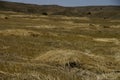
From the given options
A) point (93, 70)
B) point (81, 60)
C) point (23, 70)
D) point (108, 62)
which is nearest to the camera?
point (23, 70)

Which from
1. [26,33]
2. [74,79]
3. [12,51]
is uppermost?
[74,79]

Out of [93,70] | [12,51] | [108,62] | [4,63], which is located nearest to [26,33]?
[12,51]

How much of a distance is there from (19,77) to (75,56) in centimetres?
835

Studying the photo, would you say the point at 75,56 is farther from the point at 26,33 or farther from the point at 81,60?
the point at 26,33

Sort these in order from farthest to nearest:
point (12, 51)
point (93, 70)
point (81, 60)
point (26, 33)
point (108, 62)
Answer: point (26, 33) < point (12, 51) < point (108, 62) < point (81, 60) < point (93, 70)

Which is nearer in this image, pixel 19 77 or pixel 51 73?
pixel 19 77

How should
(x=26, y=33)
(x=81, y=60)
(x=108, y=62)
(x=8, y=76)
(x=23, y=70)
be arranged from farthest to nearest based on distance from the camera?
(x=26, y=33) → (x=108, y=62) → (x=81, y=60) → (x=23, y=70) → (x=8, y=76)

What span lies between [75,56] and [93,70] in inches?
82.7

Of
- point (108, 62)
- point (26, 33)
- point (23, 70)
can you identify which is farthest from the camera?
point (26, 33)

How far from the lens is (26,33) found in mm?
41094

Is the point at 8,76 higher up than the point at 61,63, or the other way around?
the point at 8,76

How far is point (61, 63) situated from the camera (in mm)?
19703

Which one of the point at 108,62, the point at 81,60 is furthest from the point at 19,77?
the point at 108,62

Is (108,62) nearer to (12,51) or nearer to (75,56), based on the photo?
(75,56)
